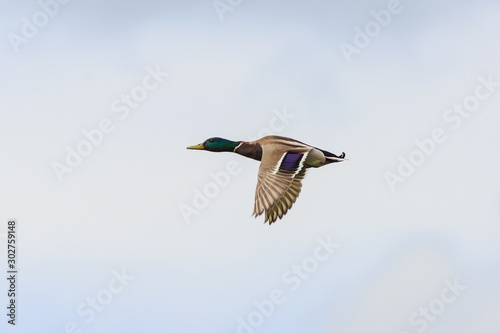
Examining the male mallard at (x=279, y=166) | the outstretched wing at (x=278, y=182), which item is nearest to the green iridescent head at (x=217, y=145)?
the male mallard at (x=279, y=166)

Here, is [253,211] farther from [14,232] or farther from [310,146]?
[14,232]

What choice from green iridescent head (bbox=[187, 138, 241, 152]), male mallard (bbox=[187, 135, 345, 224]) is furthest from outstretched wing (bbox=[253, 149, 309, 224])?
green iridescent head (bbox=[187, 138, 241, 152])

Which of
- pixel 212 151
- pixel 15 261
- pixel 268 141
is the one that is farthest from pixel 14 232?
pixel 268 141

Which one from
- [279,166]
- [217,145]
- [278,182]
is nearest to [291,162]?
[279,166]

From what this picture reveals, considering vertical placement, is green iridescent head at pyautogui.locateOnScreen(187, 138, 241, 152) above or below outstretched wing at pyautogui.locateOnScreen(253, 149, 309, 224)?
above

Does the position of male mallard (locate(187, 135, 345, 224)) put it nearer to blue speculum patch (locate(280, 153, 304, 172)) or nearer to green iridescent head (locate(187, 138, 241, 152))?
blue speculum patch (locate(280, 153, 304, 172))

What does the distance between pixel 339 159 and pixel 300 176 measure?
1.55 m

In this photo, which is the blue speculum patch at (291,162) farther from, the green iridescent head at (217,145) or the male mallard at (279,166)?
the green iridescent head at (217,145)

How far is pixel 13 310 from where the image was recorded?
93.4ft

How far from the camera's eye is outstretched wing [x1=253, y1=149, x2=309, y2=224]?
2289 centimetres

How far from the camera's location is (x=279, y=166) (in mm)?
23391

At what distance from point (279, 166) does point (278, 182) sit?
0.50 meters

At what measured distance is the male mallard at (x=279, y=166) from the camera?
2295 centimetres

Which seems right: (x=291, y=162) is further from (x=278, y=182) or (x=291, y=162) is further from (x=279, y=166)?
(x=278, y=182)
